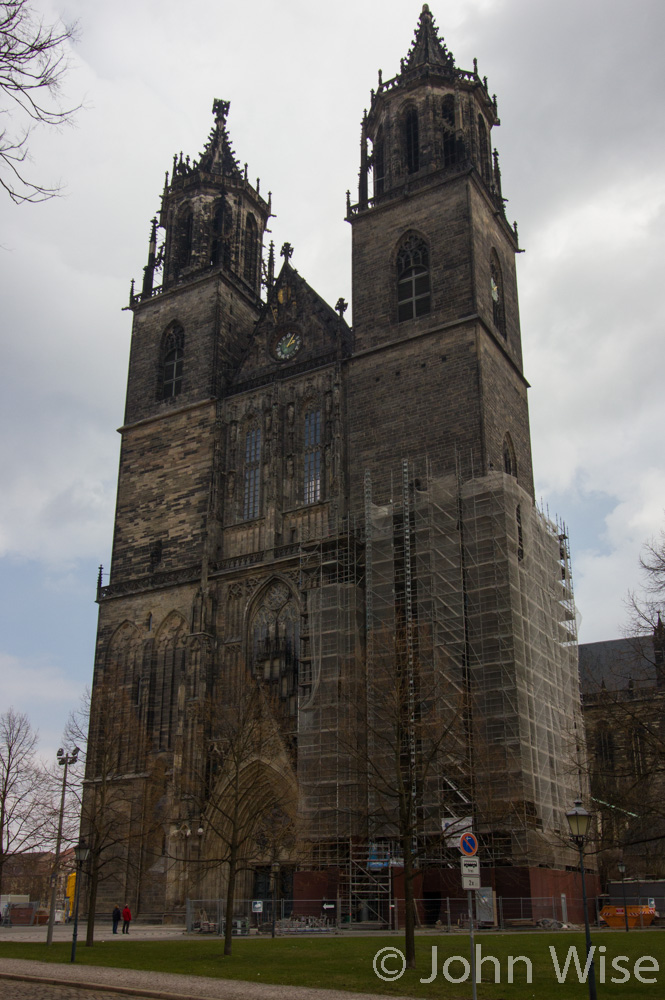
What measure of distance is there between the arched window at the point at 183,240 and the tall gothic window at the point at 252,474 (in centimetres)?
1047

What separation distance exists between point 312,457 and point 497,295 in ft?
31.7

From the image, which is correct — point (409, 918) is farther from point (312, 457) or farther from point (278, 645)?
point (312, 457)

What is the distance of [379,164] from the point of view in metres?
40.8

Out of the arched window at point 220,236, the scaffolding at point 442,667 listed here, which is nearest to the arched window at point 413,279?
the scaffolding at point 442,667

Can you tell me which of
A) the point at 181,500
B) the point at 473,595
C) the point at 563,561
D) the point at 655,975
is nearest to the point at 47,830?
the point at 181,500

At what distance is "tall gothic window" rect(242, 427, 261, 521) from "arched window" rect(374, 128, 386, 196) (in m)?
10.9

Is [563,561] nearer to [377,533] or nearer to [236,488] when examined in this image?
[377,533]

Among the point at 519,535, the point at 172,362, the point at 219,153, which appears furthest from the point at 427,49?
the point at 519,535

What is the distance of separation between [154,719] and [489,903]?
15.1m

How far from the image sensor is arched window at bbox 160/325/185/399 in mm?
42875

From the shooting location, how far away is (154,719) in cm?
3619

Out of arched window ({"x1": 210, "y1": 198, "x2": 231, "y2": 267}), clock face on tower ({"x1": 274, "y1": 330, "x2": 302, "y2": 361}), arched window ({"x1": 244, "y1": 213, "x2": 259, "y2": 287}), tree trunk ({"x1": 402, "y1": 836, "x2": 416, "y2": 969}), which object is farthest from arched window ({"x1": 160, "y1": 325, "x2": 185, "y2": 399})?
tree trunk ({"x1": 402, "y1": 836, "x2": 416, "y2": 969})

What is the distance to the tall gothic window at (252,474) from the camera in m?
37.9
